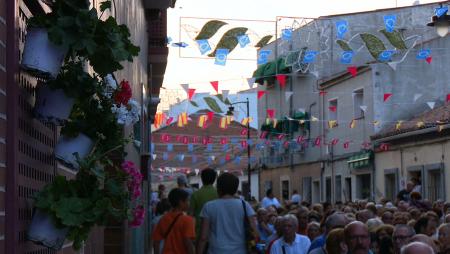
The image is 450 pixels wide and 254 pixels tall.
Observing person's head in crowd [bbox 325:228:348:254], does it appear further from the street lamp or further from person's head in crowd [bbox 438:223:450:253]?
the street lamp

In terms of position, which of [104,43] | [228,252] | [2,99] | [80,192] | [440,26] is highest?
[440,26]

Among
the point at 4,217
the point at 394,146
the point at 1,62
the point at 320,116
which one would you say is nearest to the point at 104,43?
the point at 1,62

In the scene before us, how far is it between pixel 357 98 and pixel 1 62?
32.9 meters

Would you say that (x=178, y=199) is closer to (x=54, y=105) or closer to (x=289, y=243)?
(x=289, y=243)

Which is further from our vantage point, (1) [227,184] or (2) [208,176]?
(2) [208,176]

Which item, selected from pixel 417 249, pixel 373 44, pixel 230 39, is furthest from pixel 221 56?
pixel 417 249

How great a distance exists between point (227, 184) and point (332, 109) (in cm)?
3031

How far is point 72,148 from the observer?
16.1 ft

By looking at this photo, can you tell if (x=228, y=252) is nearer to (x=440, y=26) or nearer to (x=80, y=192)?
(x=80, y=192)

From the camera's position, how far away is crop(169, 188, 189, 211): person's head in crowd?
9.78 meters

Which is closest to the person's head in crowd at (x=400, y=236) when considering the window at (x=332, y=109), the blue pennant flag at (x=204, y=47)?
the blue pennant flag at (x=204, y=47)

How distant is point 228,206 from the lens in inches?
349

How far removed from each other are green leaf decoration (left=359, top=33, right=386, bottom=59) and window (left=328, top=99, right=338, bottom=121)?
11.1 metres

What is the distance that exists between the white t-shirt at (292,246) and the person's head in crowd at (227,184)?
2.39ft
